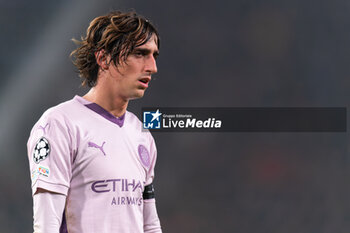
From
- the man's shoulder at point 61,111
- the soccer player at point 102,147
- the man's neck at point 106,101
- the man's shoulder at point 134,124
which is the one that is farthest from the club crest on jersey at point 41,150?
the man's shoulder at point 134,124

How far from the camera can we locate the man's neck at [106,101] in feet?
6.40

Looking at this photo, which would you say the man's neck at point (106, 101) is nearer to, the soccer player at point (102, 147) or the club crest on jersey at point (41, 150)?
the soccer player at point (102, 147)

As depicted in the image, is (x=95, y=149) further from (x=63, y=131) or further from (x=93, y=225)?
(x=93, y=225)

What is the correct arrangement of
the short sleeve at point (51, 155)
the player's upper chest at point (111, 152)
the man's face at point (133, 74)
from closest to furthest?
the short sleeve at point (51, 155) → the player's upper chest at point (111, 152) → the man's face at point (133, 74)

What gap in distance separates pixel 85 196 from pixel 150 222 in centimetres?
47

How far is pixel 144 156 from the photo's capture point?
2.04 metres

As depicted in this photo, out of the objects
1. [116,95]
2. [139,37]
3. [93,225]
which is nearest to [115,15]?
[139,37]

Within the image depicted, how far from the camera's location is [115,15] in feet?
6.59

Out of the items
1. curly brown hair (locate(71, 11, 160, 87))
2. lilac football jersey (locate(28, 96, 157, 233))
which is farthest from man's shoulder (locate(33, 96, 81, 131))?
curly brown hair (locate(71, 11, 160, 87))

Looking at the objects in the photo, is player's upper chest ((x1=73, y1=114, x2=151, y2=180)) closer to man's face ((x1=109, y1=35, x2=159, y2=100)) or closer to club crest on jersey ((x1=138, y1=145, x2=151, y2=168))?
club crest on jersey ((x1=138, y1=145, x2=151, y2=168))

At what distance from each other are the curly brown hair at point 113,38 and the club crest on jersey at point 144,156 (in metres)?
0.37

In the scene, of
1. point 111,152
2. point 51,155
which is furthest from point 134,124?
point 51,155

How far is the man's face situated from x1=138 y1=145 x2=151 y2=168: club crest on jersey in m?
0.27

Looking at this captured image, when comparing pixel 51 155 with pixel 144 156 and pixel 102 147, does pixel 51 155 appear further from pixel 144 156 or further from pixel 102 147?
pixel 144 156
